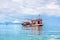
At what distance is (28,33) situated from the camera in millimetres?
5160

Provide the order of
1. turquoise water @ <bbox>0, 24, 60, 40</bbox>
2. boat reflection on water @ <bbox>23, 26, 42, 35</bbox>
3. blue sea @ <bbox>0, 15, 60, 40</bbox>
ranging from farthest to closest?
Answer: boat reflection on water @ <bbox>23, 26, 42, 35</bbox> < turquoise water @ <bbox>0, 24, 60, 40</bbox> < blue sea @ <bbox>0, 15, 60, 40</bbox>

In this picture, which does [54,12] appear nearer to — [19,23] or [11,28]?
[19,23]

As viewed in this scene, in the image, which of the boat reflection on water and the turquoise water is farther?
the boat reflection on water

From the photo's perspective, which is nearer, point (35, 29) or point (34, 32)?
point (34, 32)

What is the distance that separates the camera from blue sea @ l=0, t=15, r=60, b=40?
4629 mm

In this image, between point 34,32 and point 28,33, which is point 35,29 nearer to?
point 34,32

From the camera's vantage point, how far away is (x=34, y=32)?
5250 millimetres

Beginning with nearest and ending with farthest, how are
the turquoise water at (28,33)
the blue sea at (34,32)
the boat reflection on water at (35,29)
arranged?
the blue sea at (34,32) < the turquoise water at (28,33) < the boat reflection on water at (35,29)

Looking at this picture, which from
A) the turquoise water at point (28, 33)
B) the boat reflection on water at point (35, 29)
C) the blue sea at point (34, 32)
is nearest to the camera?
the blue sea at point (34, 32)

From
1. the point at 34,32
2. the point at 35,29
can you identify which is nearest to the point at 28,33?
the point at 34,32

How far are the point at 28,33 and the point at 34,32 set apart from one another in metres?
0.19

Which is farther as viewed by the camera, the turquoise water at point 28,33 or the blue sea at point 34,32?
the turquoise water at point 28,33

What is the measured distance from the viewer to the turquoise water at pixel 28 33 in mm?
4738

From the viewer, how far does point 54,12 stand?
4582 mm
